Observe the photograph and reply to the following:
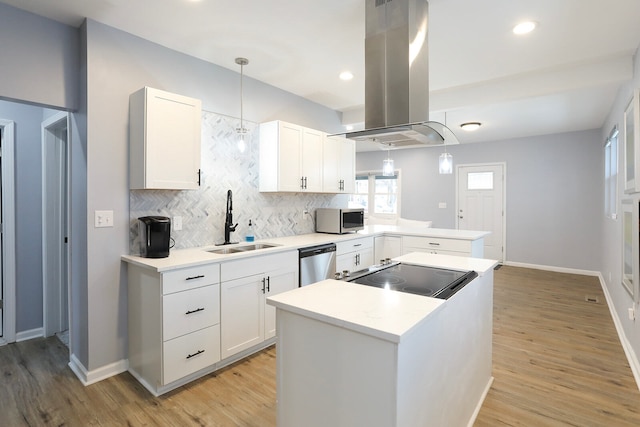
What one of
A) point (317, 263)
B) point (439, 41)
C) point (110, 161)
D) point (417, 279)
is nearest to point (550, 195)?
point (439, 41)

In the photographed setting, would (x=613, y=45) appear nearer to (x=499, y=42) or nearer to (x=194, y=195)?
(x=499, y=42)

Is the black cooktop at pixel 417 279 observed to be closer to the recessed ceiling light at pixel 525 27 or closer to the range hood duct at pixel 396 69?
the range hood duct at pixel 396 69

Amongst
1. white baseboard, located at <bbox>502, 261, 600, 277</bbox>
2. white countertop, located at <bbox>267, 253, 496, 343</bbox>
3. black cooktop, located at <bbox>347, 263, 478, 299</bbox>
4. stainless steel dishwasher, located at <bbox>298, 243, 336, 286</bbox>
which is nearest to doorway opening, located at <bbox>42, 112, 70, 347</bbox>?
stainless steel dishwasher, located at <bbox>298, 243, 336, 286</bbox>

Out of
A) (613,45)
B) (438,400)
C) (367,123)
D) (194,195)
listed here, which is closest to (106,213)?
(194,195)

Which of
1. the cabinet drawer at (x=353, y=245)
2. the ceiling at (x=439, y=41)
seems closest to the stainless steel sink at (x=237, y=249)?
the cabinet drawer at (x=353, y=245)

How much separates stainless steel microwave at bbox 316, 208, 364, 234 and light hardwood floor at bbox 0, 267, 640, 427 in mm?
1701

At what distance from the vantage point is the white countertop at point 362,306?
1217mm

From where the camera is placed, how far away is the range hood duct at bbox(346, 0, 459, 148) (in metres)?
2.12

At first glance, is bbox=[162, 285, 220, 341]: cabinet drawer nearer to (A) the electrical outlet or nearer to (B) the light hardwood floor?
(B) the light hardwood floor

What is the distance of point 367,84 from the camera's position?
228 centimetres

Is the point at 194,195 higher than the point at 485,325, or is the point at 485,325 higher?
the point at 194,195

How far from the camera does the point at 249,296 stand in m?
2.79

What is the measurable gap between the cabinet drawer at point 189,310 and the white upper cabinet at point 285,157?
1390 mm

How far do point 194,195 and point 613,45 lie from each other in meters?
3.81
